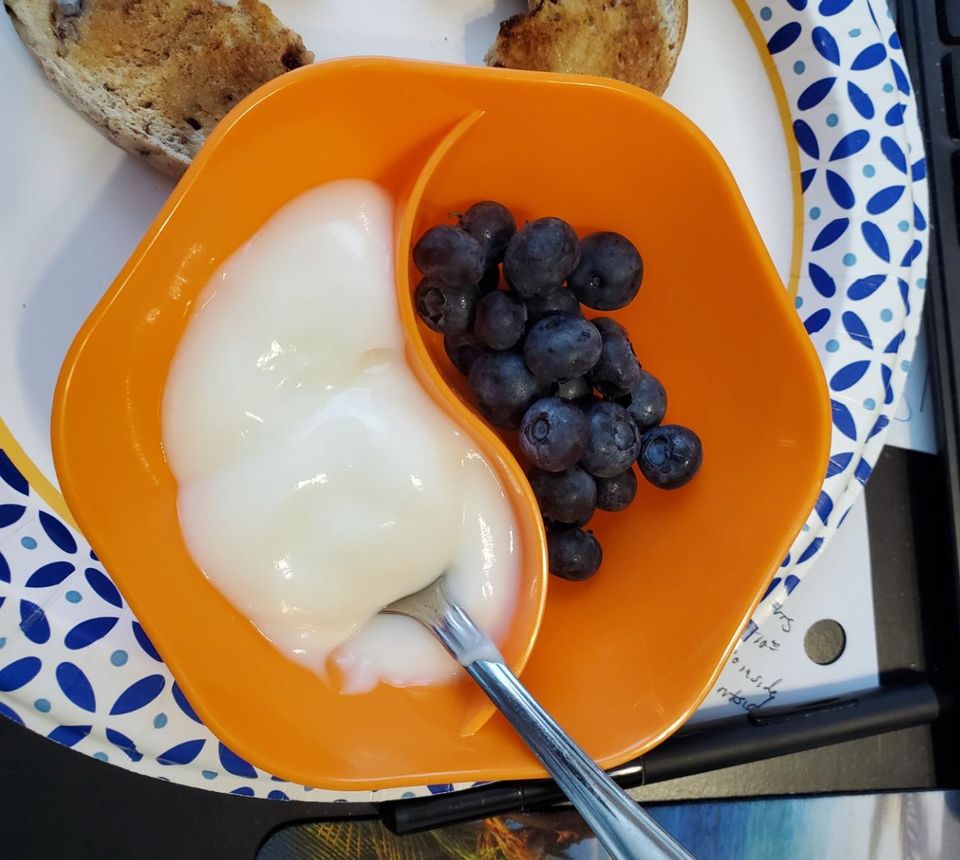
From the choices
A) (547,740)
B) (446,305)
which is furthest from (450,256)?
(547,740)

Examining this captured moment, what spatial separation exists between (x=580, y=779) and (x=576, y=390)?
343mm

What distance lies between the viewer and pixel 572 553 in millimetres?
787

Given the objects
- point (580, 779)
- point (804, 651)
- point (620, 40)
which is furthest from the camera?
point (804, 651)

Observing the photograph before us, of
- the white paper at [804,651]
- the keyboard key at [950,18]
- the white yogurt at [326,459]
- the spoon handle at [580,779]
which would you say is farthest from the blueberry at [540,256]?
the keyboard key at [950,18]

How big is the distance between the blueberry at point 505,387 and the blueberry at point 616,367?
0.19ft

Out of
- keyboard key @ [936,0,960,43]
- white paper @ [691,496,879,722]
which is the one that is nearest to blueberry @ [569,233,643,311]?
white paper @ [691,496,879,722]

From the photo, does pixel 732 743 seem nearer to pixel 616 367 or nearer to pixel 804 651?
pixel 804 651

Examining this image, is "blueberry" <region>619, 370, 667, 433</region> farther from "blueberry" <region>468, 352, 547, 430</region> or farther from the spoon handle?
the spoon handle

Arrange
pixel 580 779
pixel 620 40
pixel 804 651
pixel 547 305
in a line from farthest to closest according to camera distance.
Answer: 1. pixel 804 651
2. pixel 620 40
3. pixel 547 305
4. pixel 580 779

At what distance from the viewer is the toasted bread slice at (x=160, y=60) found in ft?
2.56

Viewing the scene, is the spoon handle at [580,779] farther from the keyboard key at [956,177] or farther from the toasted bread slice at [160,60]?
the keyboard key at [956,177]

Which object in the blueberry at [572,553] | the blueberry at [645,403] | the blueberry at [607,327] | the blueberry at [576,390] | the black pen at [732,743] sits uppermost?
the blueberry at [607,327]

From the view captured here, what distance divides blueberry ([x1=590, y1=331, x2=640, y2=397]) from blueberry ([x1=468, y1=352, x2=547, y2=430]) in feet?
0.19

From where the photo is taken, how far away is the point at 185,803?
0.92m
